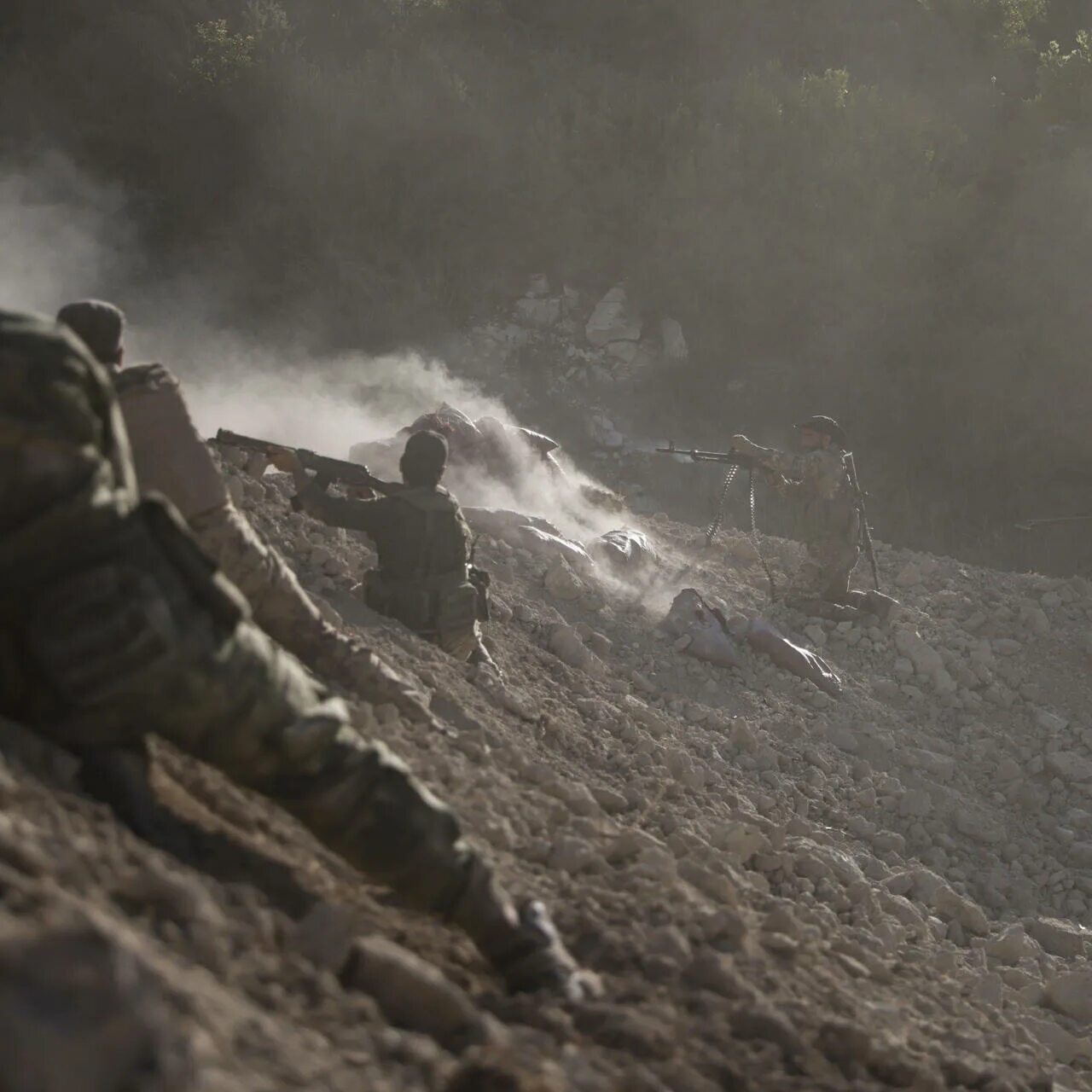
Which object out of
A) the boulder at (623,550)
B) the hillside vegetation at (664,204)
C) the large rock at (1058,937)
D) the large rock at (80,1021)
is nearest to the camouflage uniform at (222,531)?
the large rock at (80,1021)

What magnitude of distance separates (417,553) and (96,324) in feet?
6.05

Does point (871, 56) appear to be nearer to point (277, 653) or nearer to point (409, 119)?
point (409, 119)

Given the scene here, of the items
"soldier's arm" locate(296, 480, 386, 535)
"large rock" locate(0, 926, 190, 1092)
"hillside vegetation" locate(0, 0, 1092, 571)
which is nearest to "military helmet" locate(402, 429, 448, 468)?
"soldier's arm" locate(296, 480, 386, 535)

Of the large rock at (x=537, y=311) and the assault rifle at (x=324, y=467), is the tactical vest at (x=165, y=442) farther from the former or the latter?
the large rock at (x=537, y=311)

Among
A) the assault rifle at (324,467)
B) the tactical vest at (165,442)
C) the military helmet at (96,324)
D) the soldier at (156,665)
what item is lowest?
the soldier at (156,665)

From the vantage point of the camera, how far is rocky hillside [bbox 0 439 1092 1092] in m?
1.42

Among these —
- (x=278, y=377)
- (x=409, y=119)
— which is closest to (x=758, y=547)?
(x=278, y=377)

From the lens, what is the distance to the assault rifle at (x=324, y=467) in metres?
4.78

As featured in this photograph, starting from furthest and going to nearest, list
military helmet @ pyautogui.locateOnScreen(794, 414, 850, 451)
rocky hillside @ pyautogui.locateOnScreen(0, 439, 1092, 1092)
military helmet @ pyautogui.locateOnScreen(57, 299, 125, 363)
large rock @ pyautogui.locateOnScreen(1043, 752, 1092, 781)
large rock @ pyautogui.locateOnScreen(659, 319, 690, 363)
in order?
large rock @ pyautogui.locateOnScreen(659, 319, 690, 363), military helmet @ pyautogui.locateOnScreen(794, 414, 850, 451), large rock @ pyautogui.locateOnScreen(1043, 752, 1092, 781), military helmet @ pyautogui.locateOnScreen(57, 299, 125, 363), rocky hillside @ pyautogui.locateOnScreen(0, 439, 1092, 1092)

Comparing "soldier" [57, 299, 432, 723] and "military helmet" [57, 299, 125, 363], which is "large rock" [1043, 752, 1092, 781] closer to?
"soldier" [57, 299, 432, 723]

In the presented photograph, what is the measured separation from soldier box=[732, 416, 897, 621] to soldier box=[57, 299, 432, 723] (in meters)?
5.47

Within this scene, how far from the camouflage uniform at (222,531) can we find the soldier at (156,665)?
3.70 ft

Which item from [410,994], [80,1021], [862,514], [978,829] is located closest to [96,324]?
[410,994]

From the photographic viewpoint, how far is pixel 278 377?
12.5 metres
